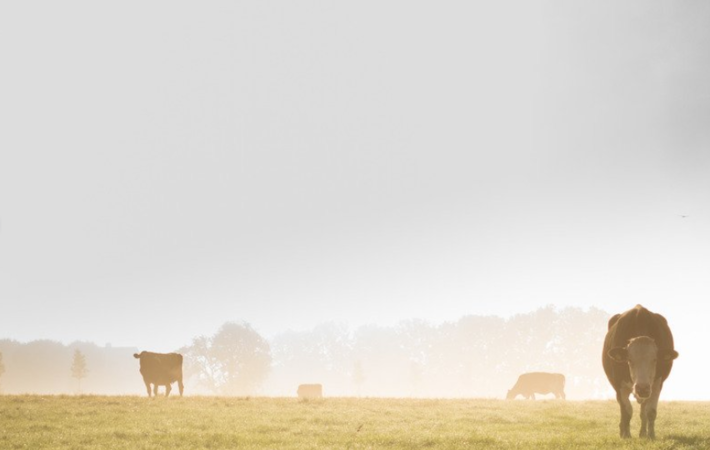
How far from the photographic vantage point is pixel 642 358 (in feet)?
41.4

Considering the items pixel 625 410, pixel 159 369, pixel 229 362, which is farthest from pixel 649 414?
pixel 229 362

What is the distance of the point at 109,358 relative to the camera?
185875 mm

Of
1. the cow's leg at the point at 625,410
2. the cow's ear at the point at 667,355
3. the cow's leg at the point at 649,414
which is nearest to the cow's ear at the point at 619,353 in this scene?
the cow's ear at the point at 667,355

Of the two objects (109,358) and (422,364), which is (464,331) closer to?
(422,364)

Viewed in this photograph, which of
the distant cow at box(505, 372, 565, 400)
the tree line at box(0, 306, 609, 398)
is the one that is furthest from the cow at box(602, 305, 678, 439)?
the tree line at box(0, 306, 609, 398)

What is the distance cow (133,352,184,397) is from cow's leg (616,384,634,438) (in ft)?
89.5

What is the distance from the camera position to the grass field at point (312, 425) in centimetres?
1255

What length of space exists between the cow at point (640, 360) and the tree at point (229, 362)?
95.4m

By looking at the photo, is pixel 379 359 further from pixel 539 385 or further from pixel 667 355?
pixel 667 355

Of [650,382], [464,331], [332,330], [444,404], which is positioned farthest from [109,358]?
[650,382]

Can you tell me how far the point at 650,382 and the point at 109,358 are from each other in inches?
7896

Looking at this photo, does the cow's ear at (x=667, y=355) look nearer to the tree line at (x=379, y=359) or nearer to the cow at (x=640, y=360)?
the cow at (x=640, y=360)

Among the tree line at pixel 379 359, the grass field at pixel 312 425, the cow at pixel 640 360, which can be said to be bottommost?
the tree line at pixel 379 359

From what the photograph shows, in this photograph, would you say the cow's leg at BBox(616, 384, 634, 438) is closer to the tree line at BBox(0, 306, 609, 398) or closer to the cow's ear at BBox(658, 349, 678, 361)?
the cow's ear at BBox(658, 349, 678, 361)
